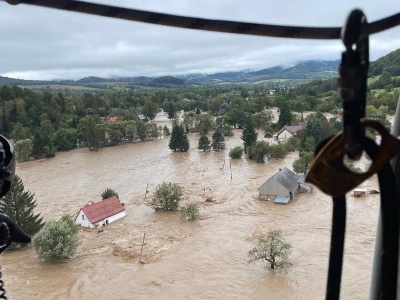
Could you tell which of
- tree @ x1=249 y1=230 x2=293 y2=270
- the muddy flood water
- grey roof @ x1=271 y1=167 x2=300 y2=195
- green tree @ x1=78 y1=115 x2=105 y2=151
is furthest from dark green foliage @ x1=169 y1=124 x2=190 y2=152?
tree @ x1=249 y1=230 x2=293 y2=270

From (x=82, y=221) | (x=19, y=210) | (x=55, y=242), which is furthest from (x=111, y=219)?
(x=55, y=242)

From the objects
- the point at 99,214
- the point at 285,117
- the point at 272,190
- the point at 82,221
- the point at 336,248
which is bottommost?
the point at 82,221

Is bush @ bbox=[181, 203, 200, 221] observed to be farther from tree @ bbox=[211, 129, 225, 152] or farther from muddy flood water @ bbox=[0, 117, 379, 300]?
tree @ bbox=[211, 129, 225, 152]

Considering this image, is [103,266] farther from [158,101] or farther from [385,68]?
[158,101]

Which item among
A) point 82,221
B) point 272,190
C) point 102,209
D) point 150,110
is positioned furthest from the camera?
point 150,110

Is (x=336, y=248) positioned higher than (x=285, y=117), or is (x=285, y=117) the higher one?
(x=336, y=248)

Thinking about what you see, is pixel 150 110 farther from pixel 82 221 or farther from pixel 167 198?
pixel 82 221

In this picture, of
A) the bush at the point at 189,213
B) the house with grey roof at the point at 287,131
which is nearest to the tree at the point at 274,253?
the bush at the point at 189,213

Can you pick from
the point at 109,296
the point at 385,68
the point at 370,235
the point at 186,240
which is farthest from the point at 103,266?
the point at 385,68
